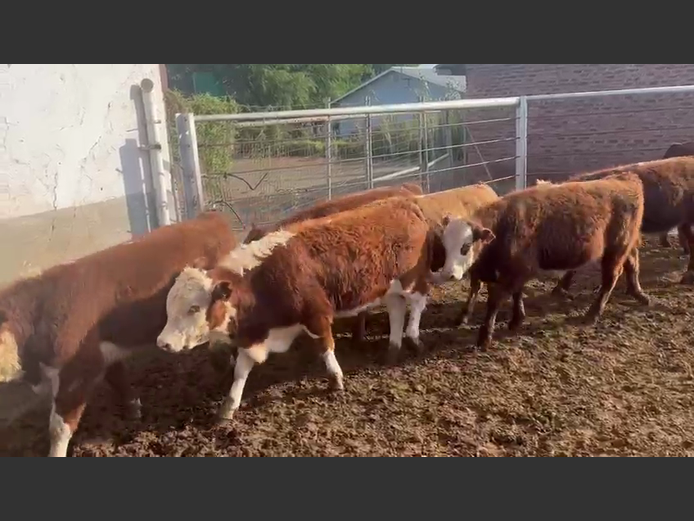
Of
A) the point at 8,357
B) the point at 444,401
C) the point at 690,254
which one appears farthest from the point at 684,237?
the point at 8,357

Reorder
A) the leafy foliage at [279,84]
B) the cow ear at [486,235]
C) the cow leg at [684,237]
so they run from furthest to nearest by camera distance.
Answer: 1. the leafy foliage at [279,84]
2. the cow leg at [684,237]
3. the cow ear at [486,235]

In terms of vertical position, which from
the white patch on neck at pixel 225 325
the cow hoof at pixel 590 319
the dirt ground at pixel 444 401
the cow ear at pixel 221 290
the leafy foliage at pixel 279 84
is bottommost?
the dirt ground at pixel 444 401

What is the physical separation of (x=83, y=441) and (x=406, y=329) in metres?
2.72

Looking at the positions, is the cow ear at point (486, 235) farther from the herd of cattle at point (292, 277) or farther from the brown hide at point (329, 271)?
the brown hide at point (329, 271)

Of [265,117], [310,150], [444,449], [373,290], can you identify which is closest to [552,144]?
[310,150]

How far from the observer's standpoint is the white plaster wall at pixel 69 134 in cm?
511

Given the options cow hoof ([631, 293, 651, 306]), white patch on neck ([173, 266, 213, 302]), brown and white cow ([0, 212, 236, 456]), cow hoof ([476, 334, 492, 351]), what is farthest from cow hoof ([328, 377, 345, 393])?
cow hoof ([631, 293, 651, 306])

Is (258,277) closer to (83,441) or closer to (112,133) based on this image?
(83,441)

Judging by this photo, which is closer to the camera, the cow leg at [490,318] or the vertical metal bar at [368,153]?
the cow leg at [490,318]

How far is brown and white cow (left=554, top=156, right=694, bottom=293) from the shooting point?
21.4 ft

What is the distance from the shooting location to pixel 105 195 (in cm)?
582

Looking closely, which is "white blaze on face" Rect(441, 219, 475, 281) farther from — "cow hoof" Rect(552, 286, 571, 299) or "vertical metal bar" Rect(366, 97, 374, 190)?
"vertical metal bar" Rect(366, 97, 374, 190)

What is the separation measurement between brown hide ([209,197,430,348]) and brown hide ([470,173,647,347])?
641mm

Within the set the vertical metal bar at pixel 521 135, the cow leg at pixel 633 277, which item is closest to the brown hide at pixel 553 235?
the cow leg at pixel 633 277
